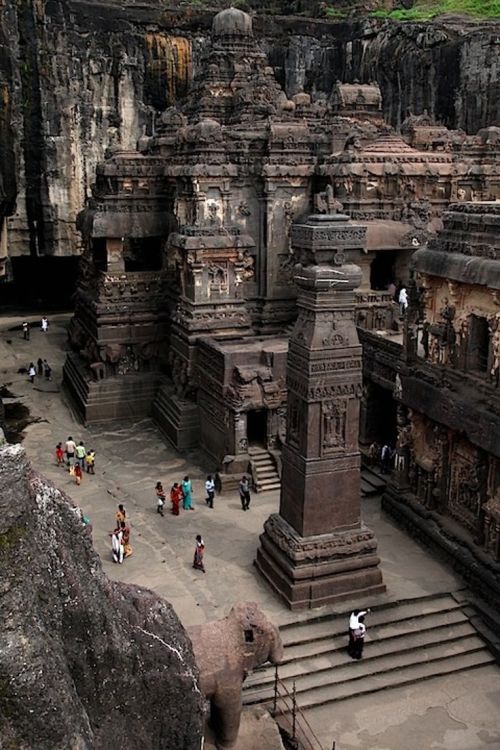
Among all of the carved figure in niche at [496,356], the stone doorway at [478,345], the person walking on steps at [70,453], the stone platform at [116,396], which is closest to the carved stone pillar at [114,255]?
the stone platform at [116,396]

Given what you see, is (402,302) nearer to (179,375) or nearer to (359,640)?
(179,375)

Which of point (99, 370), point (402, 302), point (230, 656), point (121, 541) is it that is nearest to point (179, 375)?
point (99, 370)

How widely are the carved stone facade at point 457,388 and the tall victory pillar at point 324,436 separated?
2197mm

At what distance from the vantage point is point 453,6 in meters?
47.1

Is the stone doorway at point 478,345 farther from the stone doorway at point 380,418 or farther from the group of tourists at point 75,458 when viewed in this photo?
the group of tourists at point 75,458

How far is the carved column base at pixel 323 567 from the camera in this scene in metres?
13.7

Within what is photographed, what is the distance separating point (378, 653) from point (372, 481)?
6.78m

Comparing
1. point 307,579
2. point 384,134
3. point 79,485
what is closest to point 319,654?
point 307,579

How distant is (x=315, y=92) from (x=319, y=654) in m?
35.7

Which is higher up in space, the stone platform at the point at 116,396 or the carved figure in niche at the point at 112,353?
the carved figure in niche at the point at 112,353

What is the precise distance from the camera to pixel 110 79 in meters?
37.4

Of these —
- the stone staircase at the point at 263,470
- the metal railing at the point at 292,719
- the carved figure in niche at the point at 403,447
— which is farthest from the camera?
the stone staircase at the point at 263,470

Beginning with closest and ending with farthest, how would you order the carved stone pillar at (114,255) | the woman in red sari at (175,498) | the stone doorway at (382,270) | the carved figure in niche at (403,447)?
the carved figure in niche at (403,447) < the woman in red sari at (175,498) < the stone doorway at (382,270) < the carved stone pillar at (114,255)

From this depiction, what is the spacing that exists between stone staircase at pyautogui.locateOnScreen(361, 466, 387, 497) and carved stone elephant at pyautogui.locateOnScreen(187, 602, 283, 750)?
8.98 metres
